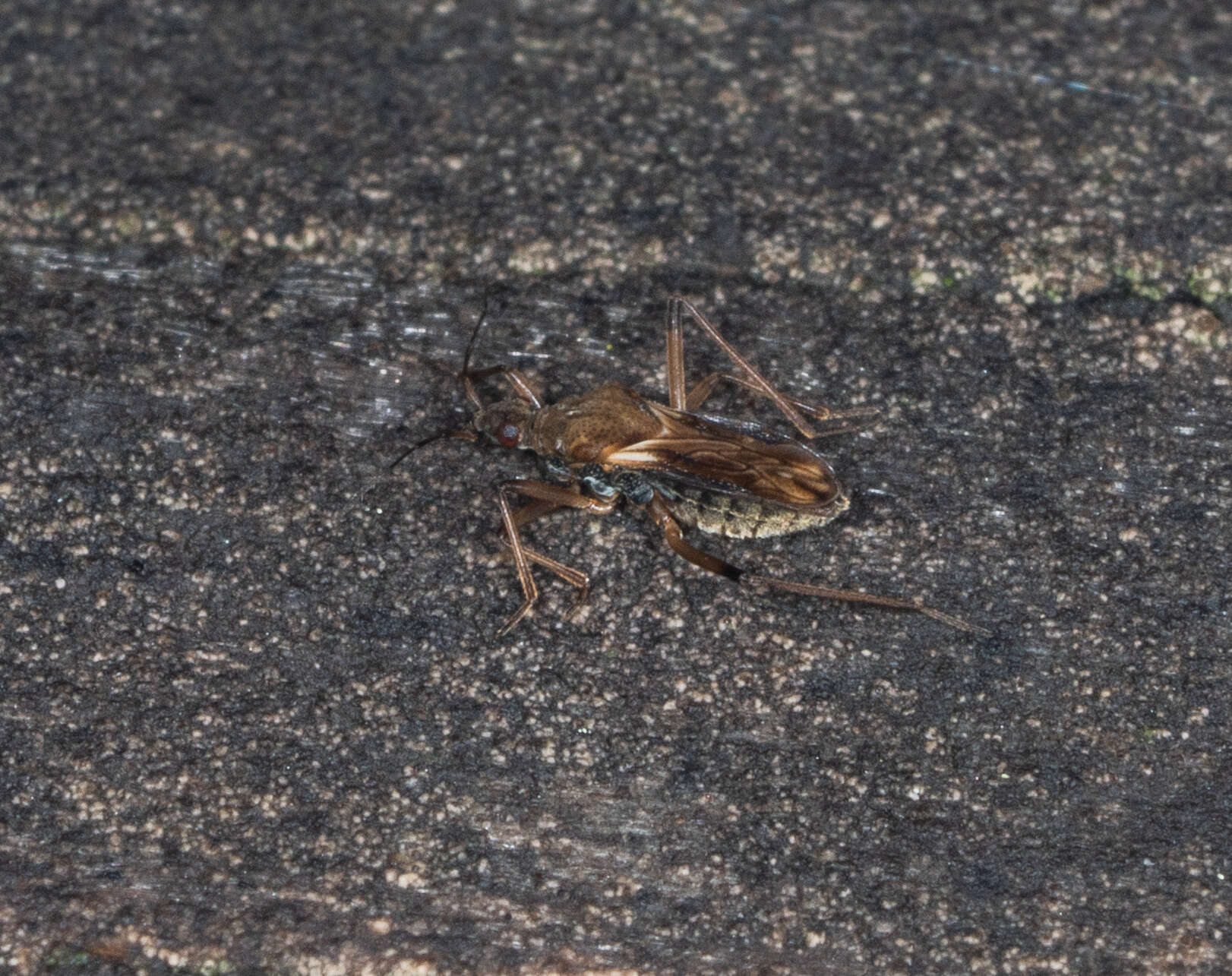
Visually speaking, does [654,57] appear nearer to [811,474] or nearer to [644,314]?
[644,314]

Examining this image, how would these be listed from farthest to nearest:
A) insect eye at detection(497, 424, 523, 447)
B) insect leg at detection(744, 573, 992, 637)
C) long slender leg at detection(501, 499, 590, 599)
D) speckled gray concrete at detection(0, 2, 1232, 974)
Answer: insect eye at detection(497, 424, 523, 447) → long slender leg at detection(501, 499, 590, 599) → insect leg at detection(744, 573, 992, 637) → speckled gray concrete at detection(0, 2, 1232, 974)

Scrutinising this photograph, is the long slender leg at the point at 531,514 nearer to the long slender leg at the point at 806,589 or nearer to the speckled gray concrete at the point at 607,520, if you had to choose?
the speckled gray concrete at the point at 607,520

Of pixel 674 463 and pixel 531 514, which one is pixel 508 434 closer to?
pixel 531 514

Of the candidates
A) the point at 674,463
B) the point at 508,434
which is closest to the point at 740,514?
the point at 674,463

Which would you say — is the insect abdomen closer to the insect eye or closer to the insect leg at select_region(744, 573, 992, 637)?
the insect leg at select_region(744, 573, 992, 637)

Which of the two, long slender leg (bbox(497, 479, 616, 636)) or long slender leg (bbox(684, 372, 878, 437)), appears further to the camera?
long slender leg (bbox(684, 372, 878, 437))

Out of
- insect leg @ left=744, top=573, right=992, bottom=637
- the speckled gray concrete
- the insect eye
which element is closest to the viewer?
the speckled gray concrete

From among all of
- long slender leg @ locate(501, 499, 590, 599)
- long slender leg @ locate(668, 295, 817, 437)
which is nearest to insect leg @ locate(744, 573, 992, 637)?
long slender leg @ locate(501, 499, 590, 599)

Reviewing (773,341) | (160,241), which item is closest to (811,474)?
(773,341)
